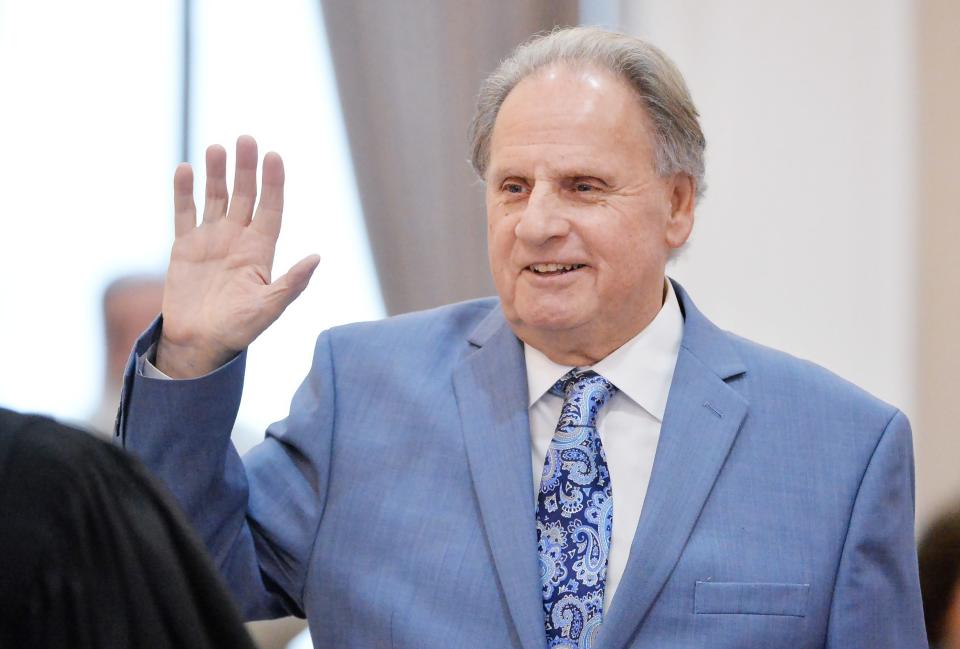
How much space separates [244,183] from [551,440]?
21.0 inches

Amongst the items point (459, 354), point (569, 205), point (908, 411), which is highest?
point (569, 205)

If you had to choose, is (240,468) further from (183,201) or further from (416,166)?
(416,166)

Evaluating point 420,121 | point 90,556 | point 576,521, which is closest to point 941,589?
point 576,521

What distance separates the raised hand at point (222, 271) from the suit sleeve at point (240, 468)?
4 centimetres

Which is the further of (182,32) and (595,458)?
(182,32)

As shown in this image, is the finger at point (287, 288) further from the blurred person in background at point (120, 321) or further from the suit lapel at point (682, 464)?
the blurred person in background at point (120, 321)

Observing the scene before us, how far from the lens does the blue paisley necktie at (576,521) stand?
5.48 ft

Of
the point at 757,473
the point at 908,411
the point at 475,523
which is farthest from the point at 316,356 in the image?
the point at 908,411

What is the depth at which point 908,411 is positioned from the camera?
2988 mm

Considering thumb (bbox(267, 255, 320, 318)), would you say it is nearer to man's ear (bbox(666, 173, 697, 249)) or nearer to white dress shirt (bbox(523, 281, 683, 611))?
white dress shirt (bbox(523, 281, 683, 611))

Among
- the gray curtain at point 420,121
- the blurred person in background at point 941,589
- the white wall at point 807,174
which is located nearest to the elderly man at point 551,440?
the blurred person in background at point 941,589

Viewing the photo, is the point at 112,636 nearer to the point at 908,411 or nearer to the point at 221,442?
the point at 221,442

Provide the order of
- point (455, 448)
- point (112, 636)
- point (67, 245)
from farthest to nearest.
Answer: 1. point (67, 245)
2. point (455, 448)
3. point (112, 636)

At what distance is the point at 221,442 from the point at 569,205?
56 cm
